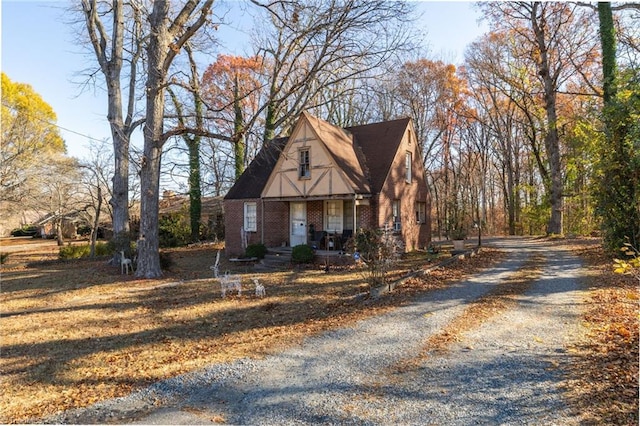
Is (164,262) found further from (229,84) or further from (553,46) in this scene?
(553,46)

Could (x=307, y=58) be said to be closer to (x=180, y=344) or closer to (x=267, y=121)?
(x=267, y=121)

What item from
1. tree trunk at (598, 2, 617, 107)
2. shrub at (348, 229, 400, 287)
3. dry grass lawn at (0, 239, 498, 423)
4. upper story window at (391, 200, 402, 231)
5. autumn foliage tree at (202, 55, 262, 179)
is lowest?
dry grass lawn at (0, 239, 498, 423)

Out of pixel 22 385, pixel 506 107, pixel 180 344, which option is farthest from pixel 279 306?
pixel 506 107

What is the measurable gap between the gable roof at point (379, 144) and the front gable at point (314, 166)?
822mm

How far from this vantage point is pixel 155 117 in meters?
13.0

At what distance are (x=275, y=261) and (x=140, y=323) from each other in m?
8.57

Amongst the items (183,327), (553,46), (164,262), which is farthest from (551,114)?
(183,327)

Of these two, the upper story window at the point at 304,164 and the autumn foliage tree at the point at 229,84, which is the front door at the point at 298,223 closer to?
the upper story window at the point at 304,164

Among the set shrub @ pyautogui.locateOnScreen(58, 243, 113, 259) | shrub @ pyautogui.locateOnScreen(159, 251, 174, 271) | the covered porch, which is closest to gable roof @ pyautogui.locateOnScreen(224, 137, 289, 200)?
the covered porch

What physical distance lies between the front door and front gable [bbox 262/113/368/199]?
1.56 meters

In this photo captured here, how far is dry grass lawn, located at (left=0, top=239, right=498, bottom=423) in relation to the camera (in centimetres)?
479

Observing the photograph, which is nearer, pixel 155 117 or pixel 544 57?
pixel 155 117

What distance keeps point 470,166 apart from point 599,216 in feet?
88.0

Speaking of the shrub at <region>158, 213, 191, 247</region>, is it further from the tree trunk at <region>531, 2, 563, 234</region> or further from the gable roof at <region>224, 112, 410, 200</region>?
the tree trunk at <region>531, 2, 563, 234</region>
